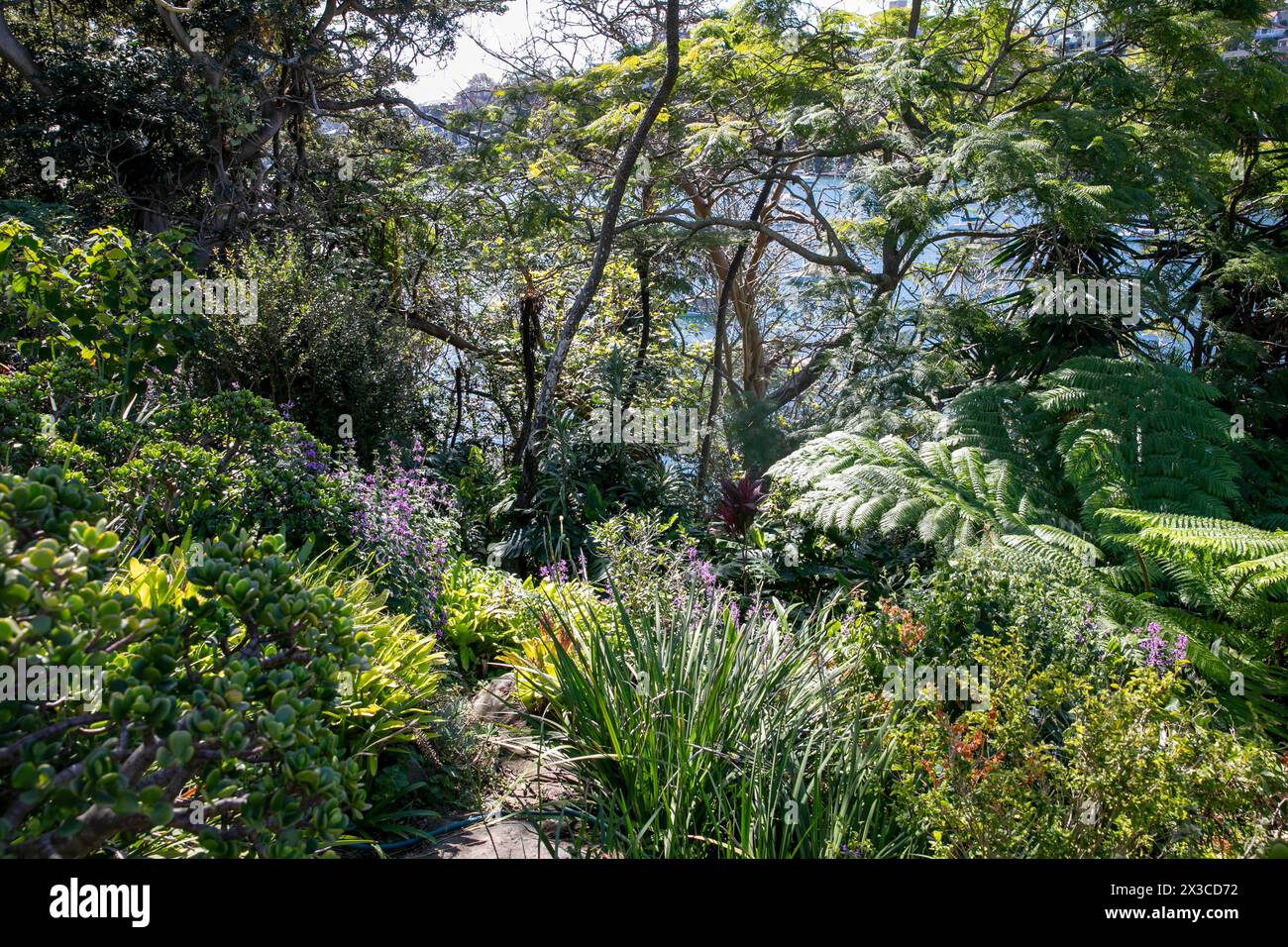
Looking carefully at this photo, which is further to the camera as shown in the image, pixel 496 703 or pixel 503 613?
pixel 503 613

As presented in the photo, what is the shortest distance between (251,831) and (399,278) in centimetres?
805

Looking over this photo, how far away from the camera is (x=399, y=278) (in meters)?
9.17

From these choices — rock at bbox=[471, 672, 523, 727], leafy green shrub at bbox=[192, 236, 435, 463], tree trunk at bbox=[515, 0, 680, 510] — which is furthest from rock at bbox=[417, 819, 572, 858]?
leafy green shrub at bbox=[192, 236, 435, 463]

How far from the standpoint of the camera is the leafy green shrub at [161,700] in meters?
1.63

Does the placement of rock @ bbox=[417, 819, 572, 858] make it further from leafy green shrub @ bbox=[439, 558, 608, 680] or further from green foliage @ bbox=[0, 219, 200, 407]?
green foliage @ bbox=[0, 219, 200, 407]

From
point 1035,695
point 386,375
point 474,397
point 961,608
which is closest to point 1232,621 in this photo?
point 961,608

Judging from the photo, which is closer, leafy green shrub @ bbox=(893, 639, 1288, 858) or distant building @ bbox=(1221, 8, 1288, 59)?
leafy green shrub @ bbox=(893, 639, 1288, 858)

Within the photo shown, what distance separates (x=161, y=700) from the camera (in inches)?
65.9

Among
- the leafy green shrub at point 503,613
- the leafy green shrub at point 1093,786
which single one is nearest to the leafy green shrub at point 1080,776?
the leafy green shrub at point 1093,786

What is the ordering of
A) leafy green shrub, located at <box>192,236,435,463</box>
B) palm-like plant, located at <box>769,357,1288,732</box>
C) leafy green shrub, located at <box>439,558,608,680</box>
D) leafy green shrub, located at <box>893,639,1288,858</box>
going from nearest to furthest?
leafy green shrub, located at <box>893,639,1288,858</box>, palm-like plant, located at <box>769,357,1288,732</box>, leafy green shrub, located at <box>439,558,608,680</box>, leafy green shrub, located at <box>192,236,435,463</box>

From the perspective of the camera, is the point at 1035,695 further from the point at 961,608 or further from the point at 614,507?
the point at 614,507

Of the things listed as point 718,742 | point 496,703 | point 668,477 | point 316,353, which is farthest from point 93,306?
point 668,477

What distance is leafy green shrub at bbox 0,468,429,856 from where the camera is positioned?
5.35 feet

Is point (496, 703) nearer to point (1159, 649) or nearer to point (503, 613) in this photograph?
point (503, 613)
